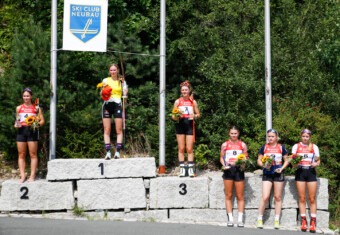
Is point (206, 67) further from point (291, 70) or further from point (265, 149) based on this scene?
point (265, 149)

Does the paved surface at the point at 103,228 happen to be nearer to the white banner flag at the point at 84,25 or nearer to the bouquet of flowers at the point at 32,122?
the bouquet of flowers at the point at 32,122

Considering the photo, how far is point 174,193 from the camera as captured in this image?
7.96m

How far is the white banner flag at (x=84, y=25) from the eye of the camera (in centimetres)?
880

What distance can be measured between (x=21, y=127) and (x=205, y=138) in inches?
167

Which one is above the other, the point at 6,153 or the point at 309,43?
the point at 309,43

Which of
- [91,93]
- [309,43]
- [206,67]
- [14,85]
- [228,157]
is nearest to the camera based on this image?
[228,157]

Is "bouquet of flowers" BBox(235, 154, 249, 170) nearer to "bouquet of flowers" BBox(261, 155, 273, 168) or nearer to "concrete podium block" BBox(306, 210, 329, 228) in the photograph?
"bouquet of flowers" BBox(261, 155, 273, 168)

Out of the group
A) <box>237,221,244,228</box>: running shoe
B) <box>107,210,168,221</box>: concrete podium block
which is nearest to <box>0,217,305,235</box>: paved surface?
<box>237,221,244,228</box>: running shoe

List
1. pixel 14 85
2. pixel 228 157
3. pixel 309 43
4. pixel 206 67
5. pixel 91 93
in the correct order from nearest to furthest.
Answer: pixel 228 157
pixel 14 85
pixel 91 93
pixel 206 67
pixel 309 43

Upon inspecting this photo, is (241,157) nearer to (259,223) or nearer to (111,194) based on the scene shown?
(259,223)

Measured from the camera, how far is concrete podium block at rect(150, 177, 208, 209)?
7961mm

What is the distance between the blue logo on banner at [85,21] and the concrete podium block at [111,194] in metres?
3.02

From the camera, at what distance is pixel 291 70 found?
36.1 feet

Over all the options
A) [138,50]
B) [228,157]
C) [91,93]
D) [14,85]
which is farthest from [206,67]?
[14,85]
